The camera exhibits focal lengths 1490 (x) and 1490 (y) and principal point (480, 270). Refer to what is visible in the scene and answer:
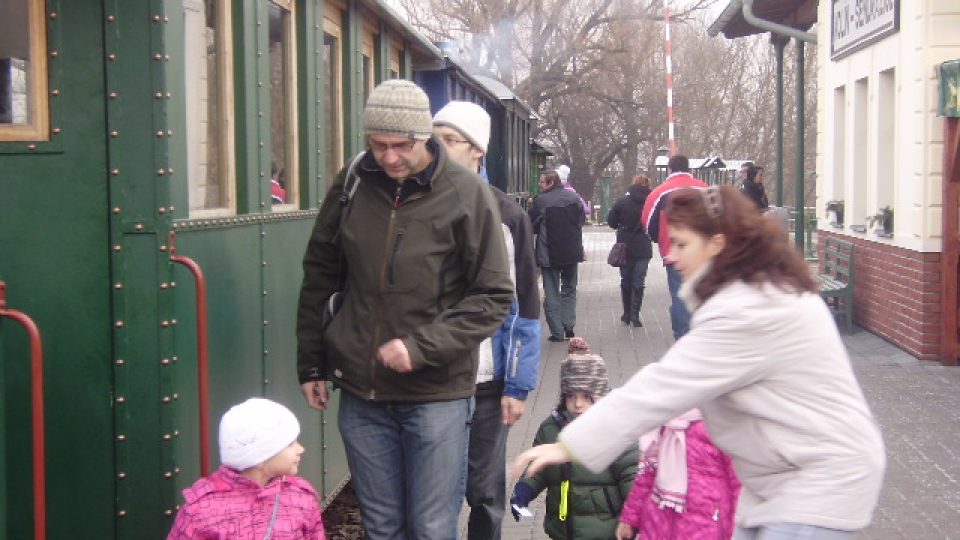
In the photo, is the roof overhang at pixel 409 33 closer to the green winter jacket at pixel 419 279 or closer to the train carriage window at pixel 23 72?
the green winter jacket at pixel 419 279

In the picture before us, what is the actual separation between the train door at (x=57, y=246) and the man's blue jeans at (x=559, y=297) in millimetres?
10633

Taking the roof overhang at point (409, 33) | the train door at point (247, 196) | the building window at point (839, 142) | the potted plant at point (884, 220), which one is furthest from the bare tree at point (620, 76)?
the train door at point (247, 196)

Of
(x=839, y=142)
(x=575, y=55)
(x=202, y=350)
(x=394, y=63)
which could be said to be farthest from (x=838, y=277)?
(x=575, y=55)

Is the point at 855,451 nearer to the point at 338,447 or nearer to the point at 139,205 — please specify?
the point at 139,205

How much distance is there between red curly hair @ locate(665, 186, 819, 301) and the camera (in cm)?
339

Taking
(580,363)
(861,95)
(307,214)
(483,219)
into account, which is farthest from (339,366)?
(861,95)

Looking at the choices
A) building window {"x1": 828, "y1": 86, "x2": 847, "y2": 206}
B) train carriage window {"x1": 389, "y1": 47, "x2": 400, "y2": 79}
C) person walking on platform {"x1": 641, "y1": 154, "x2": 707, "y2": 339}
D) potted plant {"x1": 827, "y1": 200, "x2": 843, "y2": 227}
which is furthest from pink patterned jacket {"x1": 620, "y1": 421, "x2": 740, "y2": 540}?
building window {"x1": 828, "y1": 86, "x2": 847, "y2": 206}

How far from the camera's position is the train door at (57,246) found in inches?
164

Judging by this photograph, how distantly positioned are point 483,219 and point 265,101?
1.46m

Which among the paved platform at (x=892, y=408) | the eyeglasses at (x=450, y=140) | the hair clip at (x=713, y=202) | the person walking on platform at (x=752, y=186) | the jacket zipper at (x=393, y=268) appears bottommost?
the paved platform at (x=892, y=408)

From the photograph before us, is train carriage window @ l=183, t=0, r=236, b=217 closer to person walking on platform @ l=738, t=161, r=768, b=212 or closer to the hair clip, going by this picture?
the hair clip

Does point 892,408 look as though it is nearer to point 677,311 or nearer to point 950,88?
point 677,311

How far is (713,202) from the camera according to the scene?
138 inches

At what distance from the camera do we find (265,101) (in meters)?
5.60
